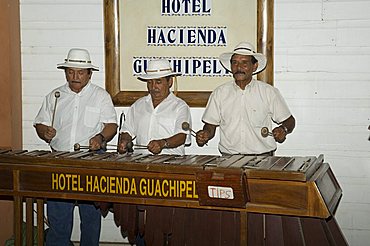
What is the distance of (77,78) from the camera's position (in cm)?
447

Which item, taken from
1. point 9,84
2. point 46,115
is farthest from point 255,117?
point 9,84

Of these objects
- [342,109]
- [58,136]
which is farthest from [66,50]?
[342,109]

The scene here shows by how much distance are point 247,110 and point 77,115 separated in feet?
4.00

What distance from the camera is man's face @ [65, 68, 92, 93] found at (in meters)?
4.48

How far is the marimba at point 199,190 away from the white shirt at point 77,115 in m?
0.70

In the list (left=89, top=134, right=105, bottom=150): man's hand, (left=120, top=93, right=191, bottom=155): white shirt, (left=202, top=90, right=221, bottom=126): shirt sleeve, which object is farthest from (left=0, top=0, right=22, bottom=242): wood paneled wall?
(left=202, top=90, right=221, bottom=126): shirt sleeve

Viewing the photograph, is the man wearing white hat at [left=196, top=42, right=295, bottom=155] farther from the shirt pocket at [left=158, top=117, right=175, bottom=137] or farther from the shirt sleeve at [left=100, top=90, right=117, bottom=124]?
the shirt sleeve at [left=100, top=90, right=117, bottom=124]

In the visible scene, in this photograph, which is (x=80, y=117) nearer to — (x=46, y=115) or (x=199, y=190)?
(x=46, y=115)

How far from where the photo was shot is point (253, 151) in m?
4.45

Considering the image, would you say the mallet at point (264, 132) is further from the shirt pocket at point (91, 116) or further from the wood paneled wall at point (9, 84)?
the wood paneled wall at point (9, 84)

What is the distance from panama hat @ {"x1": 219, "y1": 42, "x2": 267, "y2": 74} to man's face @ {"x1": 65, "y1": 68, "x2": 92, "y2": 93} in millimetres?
1039

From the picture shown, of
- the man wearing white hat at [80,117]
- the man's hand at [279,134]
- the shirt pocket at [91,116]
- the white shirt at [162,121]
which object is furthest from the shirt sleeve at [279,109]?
the shirt pocket at [91,116]

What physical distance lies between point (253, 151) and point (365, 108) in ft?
3.26

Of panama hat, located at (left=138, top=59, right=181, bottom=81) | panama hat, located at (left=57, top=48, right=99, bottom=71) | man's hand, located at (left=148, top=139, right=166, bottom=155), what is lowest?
man's hand, located at (left=148, top=139, right=166, bottom=155)
